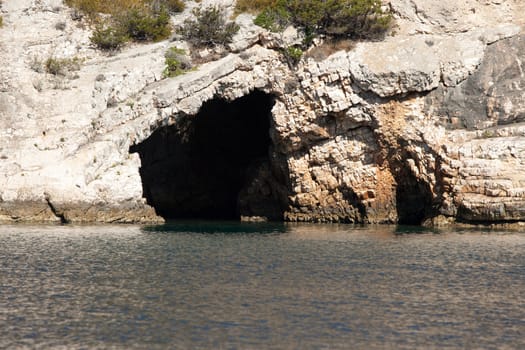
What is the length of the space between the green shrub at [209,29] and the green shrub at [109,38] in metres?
3.73

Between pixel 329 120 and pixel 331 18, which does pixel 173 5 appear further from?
pixel 329 120

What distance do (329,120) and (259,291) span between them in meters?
20.7

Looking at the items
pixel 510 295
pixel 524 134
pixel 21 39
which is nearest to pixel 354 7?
pixel 524 134

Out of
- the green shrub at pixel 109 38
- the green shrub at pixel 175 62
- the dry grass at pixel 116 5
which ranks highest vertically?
Answer: the dry grass at pixel 116 5

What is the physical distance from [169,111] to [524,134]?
55.4 ft

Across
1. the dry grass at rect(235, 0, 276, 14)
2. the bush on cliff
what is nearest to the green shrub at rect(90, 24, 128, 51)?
the bush on cliff

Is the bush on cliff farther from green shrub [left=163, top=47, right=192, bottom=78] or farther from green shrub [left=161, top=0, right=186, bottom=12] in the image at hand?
green shrub [left=163, top=47, right=192, bottom=78]

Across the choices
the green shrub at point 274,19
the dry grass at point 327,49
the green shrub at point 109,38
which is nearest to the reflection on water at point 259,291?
the dry grass at point 327,49

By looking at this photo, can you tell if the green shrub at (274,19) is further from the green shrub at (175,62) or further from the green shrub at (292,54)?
the green shrub at (175,62)

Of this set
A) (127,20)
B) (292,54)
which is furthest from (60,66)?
(292,54)

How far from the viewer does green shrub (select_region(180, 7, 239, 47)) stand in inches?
1639

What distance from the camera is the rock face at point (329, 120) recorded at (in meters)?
35.6

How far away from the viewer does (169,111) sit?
3812 centimetres

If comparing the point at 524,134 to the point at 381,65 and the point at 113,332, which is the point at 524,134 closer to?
the point at 381,65
